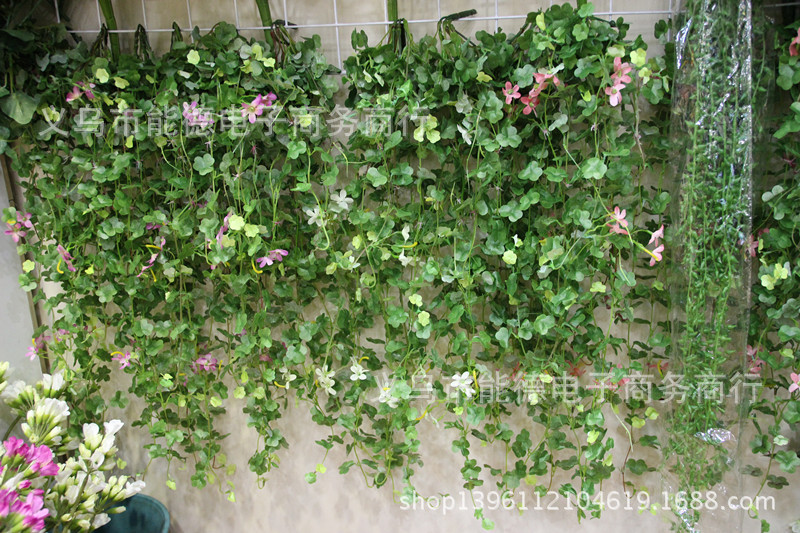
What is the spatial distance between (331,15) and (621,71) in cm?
64

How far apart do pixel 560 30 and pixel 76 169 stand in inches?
43.3

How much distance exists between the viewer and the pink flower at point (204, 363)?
129 cm

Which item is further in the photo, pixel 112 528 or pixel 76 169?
pixel 112 528

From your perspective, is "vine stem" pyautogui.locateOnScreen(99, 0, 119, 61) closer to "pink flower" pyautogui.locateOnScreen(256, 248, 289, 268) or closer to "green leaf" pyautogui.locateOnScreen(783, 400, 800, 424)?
"pink flower" pyautogui.locateOnScreen(256, 248, 289, 268)

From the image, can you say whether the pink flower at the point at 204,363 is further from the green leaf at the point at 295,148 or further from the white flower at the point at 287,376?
the green leaf at the point at 295,148

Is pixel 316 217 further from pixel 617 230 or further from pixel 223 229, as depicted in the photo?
pixel 617 230

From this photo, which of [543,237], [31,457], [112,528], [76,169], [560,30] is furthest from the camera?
[112,528]

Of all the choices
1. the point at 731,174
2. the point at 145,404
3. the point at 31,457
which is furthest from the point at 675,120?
the point at 145,404

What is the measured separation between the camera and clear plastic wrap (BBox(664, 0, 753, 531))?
0.97 m

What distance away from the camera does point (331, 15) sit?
3.96 ft

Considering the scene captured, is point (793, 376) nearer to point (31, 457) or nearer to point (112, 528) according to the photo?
point (31, 457)

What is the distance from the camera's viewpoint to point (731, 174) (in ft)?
3.20

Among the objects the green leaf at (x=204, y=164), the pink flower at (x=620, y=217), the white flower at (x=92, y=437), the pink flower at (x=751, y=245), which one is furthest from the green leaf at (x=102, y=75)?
the pink flower at (x=751, y=245)

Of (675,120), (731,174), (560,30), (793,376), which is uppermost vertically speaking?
(560,30)
